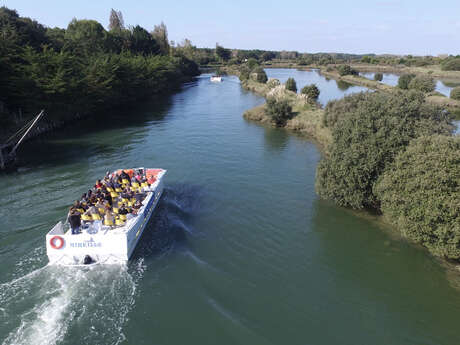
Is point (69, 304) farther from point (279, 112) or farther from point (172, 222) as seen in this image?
point (279, 112)

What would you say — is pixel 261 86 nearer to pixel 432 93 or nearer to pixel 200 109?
pixel 200 109

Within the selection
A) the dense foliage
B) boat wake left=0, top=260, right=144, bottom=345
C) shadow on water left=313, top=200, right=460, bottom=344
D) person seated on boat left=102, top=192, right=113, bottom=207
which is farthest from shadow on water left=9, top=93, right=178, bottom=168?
shadow on water left=313, top=200, right=460, bottom=344

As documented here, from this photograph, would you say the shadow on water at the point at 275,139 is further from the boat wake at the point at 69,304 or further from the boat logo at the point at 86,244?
the boat wake at the point at 69,304

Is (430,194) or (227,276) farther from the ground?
(430,194)

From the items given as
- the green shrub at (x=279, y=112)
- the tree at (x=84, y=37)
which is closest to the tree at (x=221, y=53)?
the tree at (x=84, y=37)

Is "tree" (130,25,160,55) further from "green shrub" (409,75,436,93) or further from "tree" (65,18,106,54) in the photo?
"green shrub" (409,75,436,93)

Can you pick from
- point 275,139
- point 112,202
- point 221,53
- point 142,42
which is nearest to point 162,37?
point 142,42
